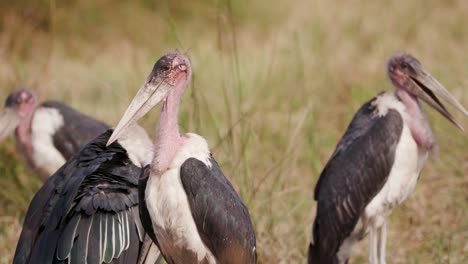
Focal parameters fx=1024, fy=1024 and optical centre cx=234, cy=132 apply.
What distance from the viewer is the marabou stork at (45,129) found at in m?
7.01

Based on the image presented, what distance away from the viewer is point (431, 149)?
18.8 feet

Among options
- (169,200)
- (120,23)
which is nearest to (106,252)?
(169,200)

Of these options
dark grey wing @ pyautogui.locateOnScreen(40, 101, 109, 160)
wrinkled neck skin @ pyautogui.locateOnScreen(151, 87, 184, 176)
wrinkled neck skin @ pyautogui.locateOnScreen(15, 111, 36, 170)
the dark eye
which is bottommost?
wrinkled neck skin @ pyautogui.locateOnScreen(151, 87, 184, 176)

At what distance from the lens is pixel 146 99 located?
15.3 feet

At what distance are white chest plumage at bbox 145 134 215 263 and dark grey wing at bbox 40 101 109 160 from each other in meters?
2.44

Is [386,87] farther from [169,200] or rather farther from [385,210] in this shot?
[169,200]

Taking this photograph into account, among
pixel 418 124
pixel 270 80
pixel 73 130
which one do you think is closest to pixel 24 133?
pixel 73 130

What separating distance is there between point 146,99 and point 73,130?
246 centimetres

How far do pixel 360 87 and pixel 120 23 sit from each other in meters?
3.77

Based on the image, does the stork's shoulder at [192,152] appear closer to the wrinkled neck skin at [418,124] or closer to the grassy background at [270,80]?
the grassy background at [270,80]

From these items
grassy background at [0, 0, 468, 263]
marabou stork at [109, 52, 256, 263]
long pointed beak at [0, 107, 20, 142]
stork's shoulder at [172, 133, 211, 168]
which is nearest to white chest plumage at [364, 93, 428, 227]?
grassy background at [0, 0, 468, 263]

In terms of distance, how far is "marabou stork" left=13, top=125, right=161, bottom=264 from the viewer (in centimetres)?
459

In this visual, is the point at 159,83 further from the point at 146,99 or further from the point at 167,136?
the point at 167,136

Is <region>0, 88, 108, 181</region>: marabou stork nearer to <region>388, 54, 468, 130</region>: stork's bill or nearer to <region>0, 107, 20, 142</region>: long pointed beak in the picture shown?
<region>0, 107, 20, 142</region>: long pointed beak
